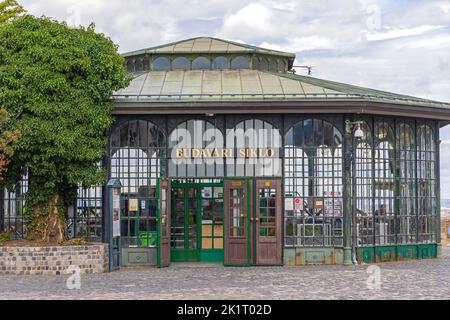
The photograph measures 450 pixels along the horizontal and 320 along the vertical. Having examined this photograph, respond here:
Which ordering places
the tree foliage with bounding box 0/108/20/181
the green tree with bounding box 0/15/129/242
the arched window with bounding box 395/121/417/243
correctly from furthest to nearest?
the arched window with bounding box 395/121/417/243 → the green tree with bounding box 0/15/129/242 → the tree foliage with bounding box 0/108/20/181

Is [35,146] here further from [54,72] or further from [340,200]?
[340,200]

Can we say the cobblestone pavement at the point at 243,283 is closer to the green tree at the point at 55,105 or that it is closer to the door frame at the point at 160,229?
the door frame at the point at 160,229

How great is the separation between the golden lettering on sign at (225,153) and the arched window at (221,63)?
13.3ft

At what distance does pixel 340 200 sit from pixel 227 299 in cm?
784

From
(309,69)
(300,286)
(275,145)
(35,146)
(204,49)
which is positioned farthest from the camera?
(309,69)

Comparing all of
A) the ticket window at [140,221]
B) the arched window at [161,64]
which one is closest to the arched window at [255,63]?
the arched window at [161,64]

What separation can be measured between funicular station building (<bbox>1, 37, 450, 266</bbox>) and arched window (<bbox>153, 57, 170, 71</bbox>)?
2.21 meters

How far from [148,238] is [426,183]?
27.9ft

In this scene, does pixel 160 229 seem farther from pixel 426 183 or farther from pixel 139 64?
pixel 426 183

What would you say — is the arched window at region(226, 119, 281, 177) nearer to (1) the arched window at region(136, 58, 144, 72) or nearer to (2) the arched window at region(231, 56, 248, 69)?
(2) the arched window at region(231, 56, 248, 69)

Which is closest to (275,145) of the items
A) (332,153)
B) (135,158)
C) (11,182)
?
(332,153)

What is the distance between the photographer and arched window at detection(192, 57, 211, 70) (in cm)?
2478

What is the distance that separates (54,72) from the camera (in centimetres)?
2045

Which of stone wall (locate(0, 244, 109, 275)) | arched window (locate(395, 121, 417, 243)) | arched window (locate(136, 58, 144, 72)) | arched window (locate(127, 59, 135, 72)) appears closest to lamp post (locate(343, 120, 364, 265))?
arched window (locate(395, 121, 417, 243))
